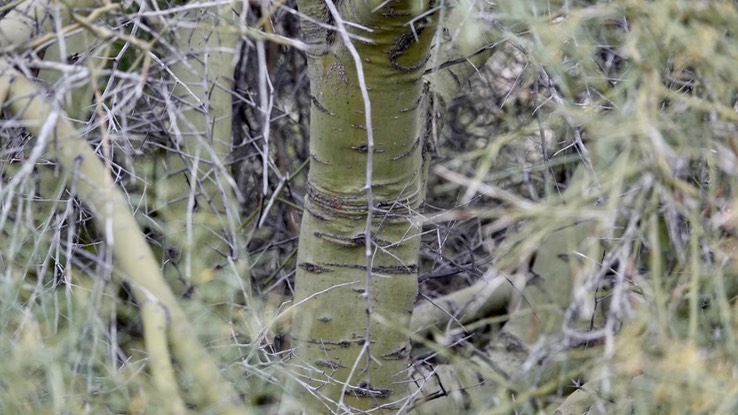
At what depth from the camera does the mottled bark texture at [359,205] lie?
5.27 ft

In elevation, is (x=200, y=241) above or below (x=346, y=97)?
below

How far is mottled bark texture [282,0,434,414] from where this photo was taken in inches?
63.2

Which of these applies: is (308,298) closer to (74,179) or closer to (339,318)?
(339,318)

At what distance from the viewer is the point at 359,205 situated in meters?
1.82

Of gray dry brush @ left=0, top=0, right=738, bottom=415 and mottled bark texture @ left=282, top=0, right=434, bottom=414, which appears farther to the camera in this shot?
mottled bark texture @ left=282, top=0, right=434, bottom=414

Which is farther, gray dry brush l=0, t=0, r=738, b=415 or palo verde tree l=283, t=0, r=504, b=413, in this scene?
palo verde tree l=283, t=0, r=504, b=413

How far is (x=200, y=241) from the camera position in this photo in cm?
A: 243

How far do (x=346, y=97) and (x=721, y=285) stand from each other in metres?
0.89

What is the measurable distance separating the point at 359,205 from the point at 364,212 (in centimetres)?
2

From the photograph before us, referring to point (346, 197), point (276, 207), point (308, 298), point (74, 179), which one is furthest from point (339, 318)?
point (276, 207)

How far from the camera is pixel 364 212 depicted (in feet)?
5.99

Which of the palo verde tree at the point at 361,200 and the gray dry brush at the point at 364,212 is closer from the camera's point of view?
the gray dry brush at the point at 364,212

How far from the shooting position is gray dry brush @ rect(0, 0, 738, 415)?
999 millimetres

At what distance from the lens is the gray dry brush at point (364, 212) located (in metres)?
1.00
